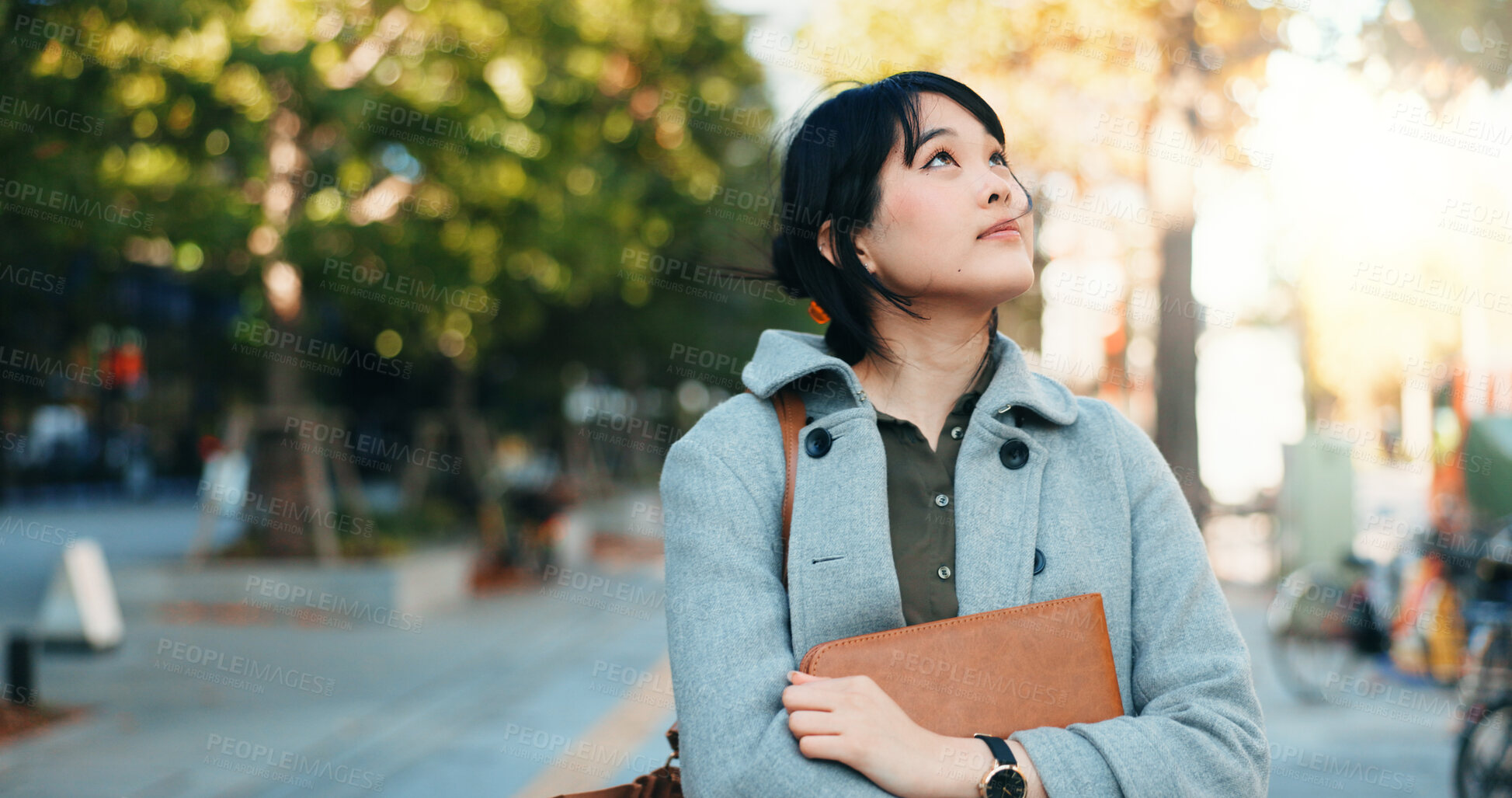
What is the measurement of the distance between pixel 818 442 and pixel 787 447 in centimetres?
5

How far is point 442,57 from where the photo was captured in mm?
9617

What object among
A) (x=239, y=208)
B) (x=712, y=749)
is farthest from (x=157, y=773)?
(x=712, y=749)

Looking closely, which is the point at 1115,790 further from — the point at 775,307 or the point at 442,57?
the point at 775,307

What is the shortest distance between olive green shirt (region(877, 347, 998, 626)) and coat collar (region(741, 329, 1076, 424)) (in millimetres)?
56

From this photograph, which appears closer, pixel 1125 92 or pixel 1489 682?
pixel 1489 682

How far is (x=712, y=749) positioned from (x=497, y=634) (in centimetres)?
904

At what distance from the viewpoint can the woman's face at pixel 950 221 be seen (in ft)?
5.64
